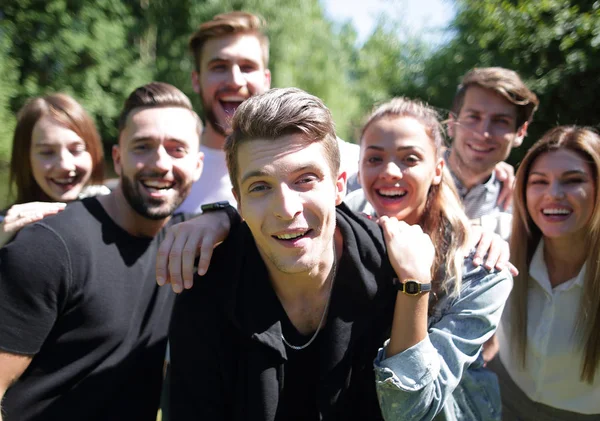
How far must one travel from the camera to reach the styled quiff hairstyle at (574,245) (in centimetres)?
283

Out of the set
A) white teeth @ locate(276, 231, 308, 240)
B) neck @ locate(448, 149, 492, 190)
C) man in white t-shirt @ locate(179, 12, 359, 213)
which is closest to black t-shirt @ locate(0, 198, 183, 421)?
white teeth @ locate(276, 231, 308, 240)

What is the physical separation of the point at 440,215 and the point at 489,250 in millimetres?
307

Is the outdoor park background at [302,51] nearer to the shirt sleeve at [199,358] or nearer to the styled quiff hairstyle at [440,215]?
the styled quiff hairstyle at [440,215]

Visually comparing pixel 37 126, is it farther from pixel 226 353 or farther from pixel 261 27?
pixel 226 353

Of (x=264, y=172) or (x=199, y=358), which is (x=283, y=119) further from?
(x=199, y=358)

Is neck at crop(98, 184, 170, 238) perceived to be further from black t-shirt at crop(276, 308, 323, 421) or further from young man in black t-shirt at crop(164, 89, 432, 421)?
black t-shirt at crop(276, 308, 323, 421)

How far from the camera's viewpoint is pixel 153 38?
1688cm

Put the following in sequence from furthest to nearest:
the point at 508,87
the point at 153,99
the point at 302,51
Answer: the point at 302,51 → the point at 508,87 → the point at 153,99

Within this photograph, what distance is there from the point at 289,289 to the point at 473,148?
2.33m

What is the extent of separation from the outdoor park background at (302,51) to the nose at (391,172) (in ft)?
2.56

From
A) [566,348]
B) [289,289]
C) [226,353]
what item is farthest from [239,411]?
[566,348]

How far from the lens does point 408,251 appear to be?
2209mm

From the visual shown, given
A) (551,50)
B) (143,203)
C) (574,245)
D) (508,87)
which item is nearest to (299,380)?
(143,203)

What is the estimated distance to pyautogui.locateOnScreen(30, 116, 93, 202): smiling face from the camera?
3439mm
